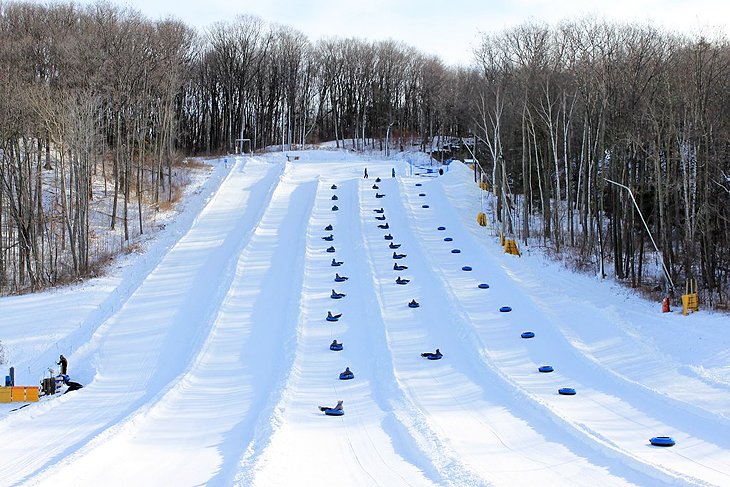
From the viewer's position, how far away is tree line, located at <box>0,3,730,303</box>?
26781mm

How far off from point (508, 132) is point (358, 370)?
27660mm

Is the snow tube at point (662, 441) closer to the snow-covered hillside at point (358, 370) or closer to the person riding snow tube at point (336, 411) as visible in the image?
the snow-covered hillside at point (358, 370)

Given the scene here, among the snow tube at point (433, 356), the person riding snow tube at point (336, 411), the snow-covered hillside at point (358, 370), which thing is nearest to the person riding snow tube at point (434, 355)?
the snow tube at point (433, 356)

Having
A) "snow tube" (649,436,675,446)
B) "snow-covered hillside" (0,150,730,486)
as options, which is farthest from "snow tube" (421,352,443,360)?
"snow tube" (649,436,675,446)

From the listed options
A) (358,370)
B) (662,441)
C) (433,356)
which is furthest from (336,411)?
(662,441)

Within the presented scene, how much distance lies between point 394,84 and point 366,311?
62587mm

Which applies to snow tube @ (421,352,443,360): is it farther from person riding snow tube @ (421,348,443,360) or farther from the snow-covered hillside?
the snow-covered hillside

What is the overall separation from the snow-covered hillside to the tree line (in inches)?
153

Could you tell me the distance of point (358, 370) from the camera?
19875 mm

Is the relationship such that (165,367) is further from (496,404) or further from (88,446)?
(496,404)

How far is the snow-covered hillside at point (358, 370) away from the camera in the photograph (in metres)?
12.8

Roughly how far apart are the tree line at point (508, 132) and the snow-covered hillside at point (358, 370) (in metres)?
3.89

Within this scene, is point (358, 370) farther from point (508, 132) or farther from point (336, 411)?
point (508, 132)

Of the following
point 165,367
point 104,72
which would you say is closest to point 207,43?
point 104,72
